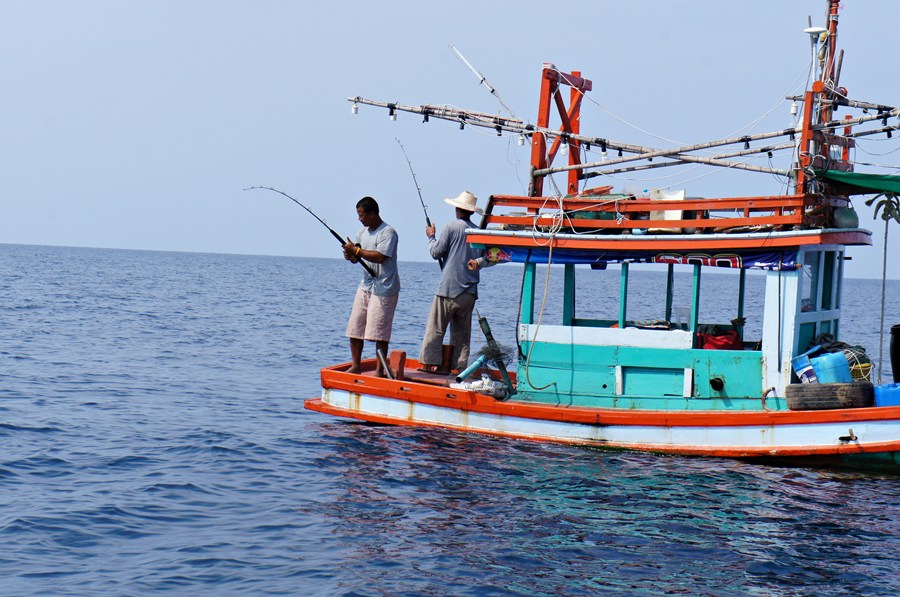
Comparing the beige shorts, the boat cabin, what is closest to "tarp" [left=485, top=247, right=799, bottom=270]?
the boat cabin

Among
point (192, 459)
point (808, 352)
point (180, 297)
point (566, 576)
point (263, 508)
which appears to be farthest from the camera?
point (180, 297)

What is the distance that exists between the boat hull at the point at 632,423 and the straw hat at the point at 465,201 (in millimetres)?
2176

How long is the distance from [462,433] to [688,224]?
11.3ft

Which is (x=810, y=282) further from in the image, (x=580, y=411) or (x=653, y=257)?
(x=580, y=411)

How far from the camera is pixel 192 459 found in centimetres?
1183

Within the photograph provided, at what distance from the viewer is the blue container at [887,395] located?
10266mm

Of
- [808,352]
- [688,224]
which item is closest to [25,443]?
[688,224]

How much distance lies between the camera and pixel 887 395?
10328 mm

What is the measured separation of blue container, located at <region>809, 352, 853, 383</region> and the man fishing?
474cm

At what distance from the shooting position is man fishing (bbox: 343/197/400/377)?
12562 mm

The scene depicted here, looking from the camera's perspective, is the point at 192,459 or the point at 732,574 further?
the point at 192,459

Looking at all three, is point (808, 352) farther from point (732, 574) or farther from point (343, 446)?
point (343, 446)

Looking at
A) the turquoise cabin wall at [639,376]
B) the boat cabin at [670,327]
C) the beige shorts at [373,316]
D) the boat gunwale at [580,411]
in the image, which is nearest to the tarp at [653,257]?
the boat cabin at [670,327]

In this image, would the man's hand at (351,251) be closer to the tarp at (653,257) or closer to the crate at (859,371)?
the tarp at (653,257)
